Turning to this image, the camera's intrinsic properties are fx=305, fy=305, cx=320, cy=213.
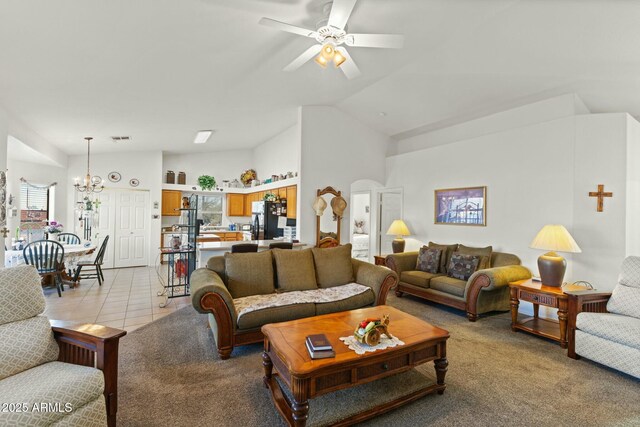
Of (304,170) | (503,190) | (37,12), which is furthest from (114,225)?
(503,190)

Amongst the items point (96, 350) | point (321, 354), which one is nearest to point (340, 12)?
point (321, 354)

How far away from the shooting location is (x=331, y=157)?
5.83m

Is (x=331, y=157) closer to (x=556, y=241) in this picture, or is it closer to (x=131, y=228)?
(x=556, y=241)

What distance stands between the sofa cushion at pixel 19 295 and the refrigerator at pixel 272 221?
455cm

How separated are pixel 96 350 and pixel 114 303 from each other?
3.28m

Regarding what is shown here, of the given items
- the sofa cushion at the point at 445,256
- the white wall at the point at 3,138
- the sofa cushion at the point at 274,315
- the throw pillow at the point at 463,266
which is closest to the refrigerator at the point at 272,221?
the sofa cushion at the point at 445,256

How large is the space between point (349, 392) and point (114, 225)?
7.12 m

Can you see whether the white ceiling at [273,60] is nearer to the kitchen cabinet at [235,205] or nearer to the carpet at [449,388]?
the carpet at [449,388]

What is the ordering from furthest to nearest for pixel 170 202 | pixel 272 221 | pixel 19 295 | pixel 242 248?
pixel 170 202 → pixel 272 221 → pixel 242 248 → pixel 19 295

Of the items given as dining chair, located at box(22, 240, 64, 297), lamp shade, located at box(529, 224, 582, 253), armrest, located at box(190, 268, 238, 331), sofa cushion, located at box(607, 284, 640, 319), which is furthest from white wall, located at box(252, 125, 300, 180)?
sofa cushion, located at box(607, 284, 640, 319)

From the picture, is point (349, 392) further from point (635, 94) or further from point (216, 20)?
point (635, 94)

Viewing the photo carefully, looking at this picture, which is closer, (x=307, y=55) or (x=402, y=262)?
(x=307, y=55)

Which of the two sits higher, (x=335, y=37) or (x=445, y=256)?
(x=335, y=37)

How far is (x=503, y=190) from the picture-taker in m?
4.62
